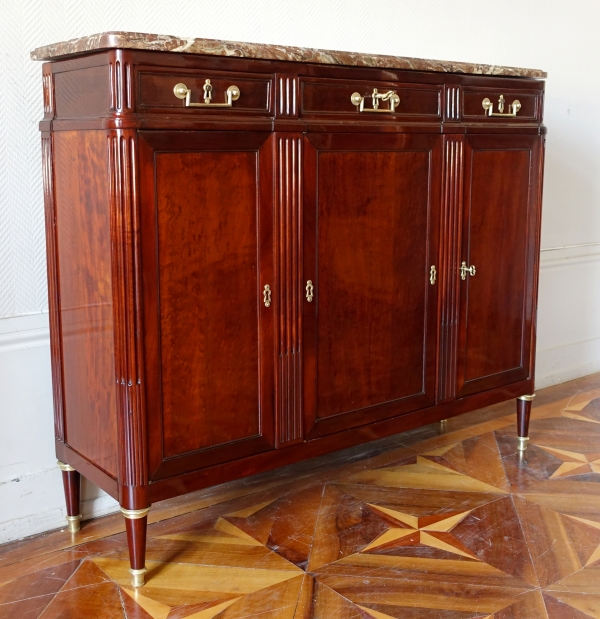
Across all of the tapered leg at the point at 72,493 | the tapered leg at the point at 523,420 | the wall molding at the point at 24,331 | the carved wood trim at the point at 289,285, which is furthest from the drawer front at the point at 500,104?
the tapered leg at the point at 72,493

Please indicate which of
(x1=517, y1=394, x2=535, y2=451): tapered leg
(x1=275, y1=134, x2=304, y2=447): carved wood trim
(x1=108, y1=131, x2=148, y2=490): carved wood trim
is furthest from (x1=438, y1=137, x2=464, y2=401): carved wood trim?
(x1=108, y1=131, x2=148, y2=490): carved wood trim

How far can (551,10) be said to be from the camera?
310 cm

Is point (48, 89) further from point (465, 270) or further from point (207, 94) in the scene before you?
point (465, 270)

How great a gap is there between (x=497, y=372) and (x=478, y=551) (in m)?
0.66

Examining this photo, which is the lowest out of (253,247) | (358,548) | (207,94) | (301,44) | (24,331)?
(358,548)

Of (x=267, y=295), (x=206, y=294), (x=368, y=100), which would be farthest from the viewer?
(x=368, y=100)

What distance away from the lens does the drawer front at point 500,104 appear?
2.21 meters

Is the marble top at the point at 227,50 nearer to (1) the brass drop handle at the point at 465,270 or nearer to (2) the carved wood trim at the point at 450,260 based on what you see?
(2) the carved wood trim at the point at 450,260

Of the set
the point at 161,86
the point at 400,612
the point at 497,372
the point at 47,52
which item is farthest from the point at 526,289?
the point at 47,52

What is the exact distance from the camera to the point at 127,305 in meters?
1.64

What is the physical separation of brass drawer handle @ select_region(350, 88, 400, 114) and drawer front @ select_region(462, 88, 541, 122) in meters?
0.28

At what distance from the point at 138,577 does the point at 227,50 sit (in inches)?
44.1

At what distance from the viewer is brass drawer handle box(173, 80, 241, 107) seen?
1631 mm

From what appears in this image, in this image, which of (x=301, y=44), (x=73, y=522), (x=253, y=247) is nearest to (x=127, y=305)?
(x=253, y=247)
